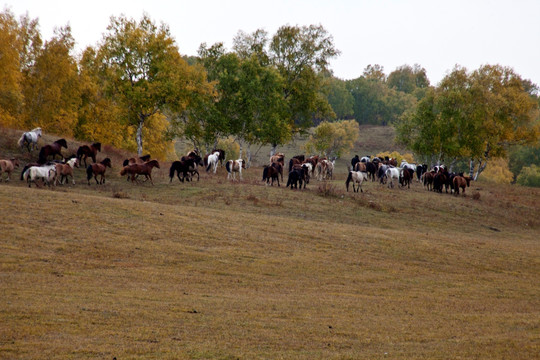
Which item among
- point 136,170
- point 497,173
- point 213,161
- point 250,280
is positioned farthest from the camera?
point 497,173

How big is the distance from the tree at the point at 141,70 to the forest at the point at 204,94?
103 millimetres

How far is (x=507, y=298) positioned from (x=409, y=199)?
23.5 meters

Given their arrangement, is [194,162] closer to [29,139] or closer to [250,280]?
[29,139]

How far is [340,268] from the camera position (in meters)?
18.9

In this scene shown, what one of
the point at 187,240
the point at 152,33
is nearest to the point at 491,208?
the point at 187,240

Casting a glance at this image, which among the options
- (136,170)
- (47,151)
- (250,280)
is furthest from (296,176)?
(250,280)

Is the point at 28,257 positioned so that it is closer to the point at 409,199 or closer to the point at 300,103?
the point at 409,199

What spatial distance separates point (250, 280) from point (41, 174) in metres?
18.4

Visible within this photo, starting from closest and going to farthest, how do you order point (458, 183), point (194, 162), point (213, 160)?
point (194, 162), point (458, 183), point (213, 160)

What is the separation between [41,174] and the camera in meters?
29.5

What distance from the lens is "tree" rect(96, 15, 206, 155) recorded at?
4856 cm

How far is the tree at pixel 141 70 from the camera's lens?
48.6 m

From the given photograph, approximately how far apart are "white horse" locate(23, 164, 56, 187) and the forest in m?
18.8

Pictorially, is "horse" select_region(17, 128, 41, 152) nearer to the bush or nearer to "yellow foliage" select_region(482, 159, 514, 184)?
"yellow foliage" select_region(482, 159, 514, 184)
